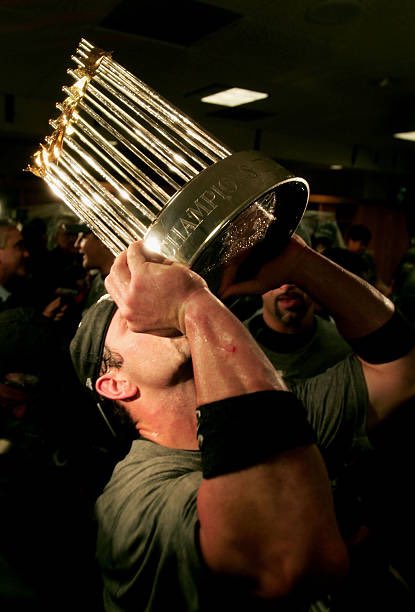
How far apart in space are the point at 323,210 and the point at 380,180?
1.47 metres

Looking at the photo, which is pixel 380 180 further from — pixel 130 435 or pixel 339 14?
pixel 130 435

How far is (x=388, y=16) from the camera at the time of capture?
3018 mm

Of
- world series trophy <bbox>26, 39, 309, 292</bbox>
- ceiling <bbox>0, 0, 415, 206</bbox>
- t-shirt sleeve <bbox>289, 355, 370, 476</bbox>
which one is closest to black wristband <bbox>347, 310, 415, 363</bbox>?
t-shirt sleeve <bbox>289, 355, 370, 476</bbox>

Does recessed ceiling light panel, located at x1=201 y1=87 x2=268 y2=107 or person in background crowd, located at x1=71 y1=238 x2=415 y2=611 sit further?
recessed ceiling light panel, located at x1=201 y1=87 x2=268 y2=107

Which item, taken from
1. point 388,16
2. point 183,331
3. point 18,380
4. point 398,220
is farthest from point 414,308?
point 398,220

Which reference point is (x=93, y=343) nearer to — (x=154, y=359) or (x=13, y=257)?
(x=154, y=359)

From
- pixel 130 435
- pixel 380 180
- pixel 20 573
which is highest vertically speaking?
pixel 380 180

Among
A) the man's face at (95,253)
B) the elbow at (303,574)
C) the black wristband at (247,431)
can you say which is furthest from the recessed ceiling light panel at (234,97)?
the elbow at (303,574)

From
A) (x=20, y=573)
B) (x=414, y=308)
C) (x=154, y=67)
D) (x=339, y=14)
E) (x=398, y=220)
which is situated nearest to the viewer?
(x=20, y=573)

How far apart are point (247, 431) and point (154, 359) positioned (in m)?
0.44

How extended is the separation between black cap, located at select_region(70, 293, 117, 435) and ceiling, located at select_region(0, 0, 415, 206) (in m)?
2.48

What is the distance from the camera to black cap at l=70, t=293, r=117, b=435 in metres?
1.24

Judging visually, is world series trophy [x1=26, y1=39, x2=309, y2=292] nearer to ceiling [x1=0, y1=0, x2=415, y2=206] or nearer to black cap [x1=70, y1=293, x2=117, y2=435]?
black cap [x1=70, y1=293, x2=117, y2=435]

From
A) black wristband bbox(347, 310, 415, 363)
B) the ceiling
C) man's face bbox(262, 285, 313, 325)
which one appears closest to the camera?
black wristband bbox(347, 310, 415, 363)
